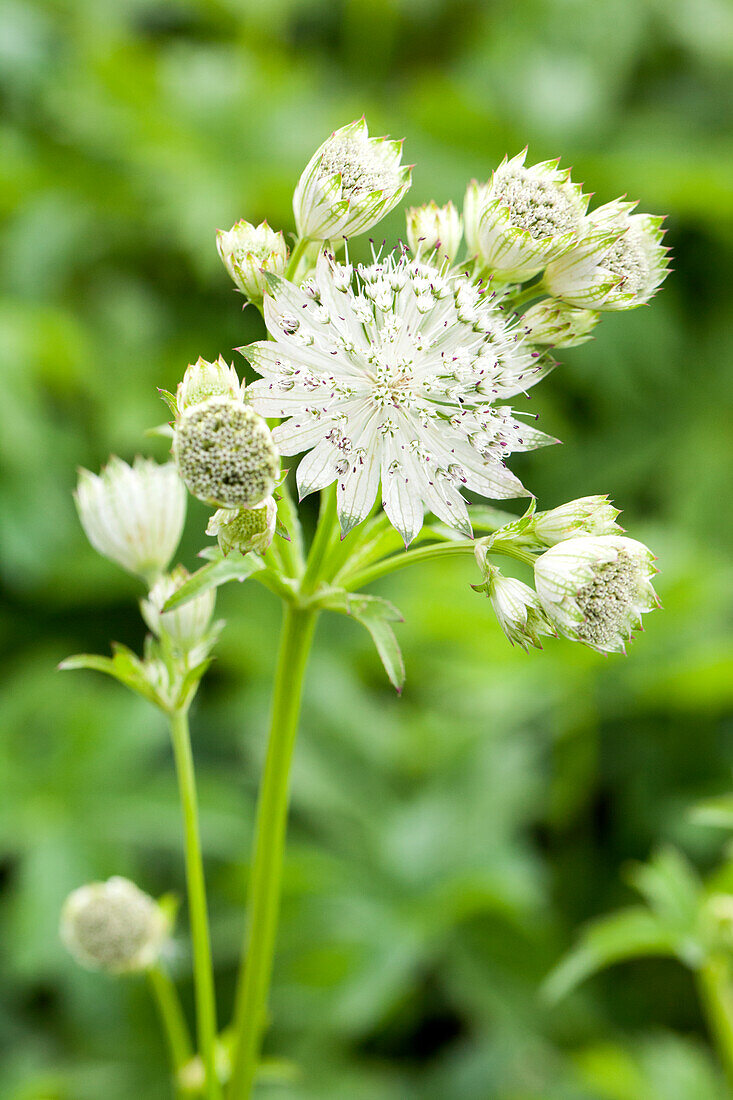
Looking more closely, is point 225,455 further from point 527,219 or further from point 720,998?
point 720,998

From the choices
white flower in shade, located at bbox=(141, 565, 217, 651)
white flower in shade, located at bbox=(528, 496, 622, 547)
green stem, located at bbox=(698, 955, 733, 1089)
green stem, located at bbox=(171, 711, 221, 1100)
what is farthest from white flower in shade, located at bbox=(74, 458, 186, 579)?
green stem, located at bbox=(698, 955, 733, 1089)

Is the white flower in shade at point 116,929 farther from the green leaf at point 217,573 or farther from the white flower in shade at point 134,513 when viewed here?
the green leaf at point 217,573

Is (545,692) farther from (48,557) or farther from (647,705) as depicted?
(48,557)

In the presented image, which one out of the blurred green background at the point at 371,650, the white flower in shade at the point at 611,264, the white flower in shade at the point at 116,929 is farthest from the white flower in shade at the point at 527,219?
the blurred green background at the point at 371,650

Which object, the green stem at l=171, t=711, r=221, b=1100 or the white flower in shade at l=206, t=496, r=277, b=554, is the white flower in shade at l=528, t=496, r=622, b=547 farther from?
the green stem at l=171, t=711, r=221, b=1100

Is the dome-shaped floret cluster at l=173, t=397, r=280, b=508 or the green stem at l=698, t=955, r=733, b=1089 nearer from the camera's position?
the dome-shaped floret cluster at l=173, t=397, r=280, b=508

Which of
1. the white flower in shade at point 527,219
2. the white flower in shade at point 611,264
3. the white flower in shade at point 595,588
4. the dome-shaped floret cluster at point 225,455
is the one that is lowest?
the white flower in shade at point 595,588

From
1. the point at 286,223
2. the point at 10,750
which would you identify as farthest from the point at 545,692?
the point at 286,223
